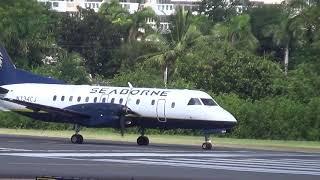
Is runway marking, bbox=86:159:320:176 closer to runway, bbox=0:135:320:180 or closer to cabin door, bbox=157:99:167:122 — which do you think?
runway, bbox=0:135:320:180

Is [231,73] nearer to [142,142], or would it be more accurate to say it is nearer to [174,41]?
[174,41]

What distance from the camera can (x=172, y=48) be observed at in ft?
279

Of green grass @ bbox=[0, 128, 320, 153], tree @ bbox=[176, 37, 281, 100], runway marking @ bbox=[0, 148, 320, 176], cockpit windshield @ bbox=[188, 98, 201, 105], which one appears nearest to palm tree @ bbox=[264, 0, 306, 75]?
tree @ bbox=[176, 37, 281, 100]

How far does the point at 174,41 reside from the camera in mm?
87188

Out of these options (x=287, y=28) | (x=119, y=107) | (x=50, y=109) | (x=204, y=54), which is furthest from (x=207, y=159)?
(x=287, y=28)

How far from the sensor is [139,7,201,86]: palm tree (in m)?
84.4

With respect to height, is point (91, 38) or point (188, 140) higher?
point (188, 140)

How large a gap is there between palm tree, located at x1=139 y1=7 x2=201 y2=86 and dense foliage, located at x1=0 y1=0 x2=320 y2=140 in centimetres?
8

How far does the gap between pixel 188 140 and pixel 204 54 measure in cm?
2093

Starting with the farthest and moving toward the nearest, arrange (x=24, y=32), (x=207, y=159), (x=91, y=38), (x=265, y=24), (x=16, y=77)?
1. (x=265, y=24)
2. (x=91, y=38)
3. (x=24, y=32)
4. (x=16, y=77)
5. (x=207, y=159)

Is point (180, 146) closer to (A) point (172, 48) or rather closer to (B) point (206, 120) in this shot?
(B) point (206, 120)

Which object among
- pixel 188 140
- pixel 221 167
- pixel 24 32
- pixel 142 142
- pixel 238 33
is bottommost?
pixel 238 33

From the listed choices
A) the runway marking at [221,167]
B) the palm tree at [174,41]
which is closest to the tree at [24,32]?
the palm tree at [174,41]

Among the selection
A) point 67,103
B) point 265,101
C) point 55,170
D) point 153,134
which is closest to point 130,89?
point 67,103
